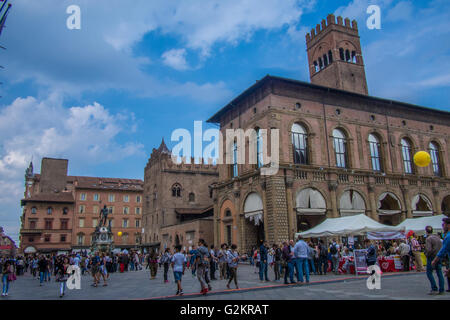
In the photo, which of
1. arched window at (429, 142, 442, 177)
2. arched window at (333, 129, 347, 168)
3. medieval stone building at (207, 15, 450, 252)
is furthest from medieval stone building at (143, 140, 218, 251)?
arched window at (429, 142, 442, 177)

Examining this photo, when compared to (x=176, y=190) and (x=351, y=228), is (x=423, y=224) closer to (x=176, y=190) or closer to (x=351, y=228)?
(x=351, y=228)

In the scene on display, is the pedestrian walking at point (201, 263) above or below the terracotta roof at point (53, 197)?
below

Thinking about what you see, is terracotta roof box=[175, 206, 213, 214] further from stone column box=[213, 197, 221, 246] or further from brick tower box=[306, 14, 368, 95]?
brick tower box=[306, 14, 368, 95]

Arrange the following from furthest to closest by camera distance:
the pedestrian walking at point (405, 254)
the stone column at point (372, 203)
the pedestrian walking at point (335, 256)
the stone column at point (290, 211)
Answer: the stone column at point (372, 203) < the stone column at point (290, 211) < the pedestrian walking at point (335, 256) < the pedestrian walking at point (405, 254)

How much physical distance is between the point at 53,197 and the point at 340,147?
5706 centimetres

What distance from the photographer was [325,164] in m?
27.8

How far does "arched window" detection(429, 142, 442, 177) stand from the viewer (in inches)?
1343

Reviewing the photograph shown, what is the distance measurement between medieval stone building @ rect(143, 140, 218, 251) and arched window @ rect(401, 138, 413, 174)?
79.5 feet

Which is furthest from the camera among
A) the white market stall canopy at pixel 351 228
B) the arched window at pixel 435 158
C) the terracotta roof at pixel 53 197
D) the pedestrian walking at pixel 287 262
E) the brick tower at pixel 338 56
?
the terracotta roof at pixel 53 197

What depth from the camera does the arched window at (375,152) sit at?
30559 millimetres

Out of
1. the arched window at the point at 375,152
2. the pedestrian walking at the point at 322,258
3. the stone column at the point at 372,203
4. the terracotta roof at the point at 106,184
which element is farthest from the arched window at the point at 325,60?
the terracotta roof at the point at 106,184

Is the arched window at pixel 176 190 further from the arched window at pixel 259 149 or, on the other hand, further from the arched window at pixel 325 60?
the arched window at pixel 325 60

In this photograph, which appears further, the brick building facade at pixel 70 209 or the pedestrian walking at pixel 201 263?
the brick building facade at pixel 70 209

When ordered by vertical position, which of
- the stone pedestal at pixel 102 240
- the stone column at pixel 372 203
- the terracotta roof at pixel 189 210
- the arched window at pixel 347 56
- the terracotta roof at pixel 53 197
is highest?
the arched window at pixel 347 56
